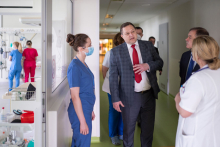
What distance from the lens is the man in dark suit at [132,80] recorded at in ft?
7.82

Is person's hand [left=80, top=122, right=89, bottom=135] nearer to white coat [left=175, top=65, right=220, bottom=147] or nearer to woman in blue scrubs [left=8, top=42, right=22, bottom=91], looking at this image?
white coat [left=175, top=65, right=220, bottom=147]

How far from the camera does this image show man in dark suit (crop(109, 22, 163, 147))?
238 centimetres

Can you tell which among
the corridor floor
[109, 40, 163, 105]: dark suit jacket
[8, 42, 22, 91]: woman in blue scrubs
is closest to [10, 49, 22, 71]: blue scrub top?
[8, 42, 22, 91]: woman in blue scrubs

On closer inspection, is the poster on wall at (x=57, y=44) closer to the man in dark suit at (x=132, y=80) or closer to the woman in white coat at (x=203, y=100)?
the man in dark suit at (x=132, y=80)

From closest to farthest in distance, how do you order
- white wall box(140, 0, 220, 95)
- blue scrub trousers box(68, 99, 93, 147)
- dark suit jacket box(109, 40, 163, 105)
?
blue scrub trousers box(68, 99, 93, 147) < dark suit jacket box(109, 40, 163, 105) < white wall box(140, 0, 220, 95)

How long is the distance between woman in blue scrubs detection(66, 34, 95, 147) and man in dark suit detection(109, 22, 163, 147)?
0.44 m

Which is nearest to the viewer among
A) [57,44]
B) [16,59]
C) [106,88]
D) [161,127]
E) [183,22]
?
[57,44]

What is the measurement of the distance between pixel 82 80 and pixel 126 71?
2.02 ft

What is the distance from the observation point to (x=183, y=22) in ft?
18.3

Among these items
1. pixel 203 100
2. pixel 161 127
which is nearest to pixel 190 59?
pixel 203 100

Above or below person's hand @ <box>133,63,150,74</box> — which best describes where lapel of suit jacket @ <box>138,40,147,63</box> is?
above

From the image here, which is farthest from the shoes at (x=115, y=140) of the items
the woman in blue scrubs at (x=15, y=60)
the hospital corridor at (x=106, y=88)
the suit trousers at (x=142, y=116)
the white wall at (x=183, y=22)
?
the woman in blue scrubs at (x=15, y=60)

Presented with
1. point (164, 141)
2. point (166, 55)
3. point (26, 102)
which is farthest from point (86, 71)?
point (166, 55)

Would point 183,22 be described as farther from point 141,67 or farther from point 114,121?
point 141,67
